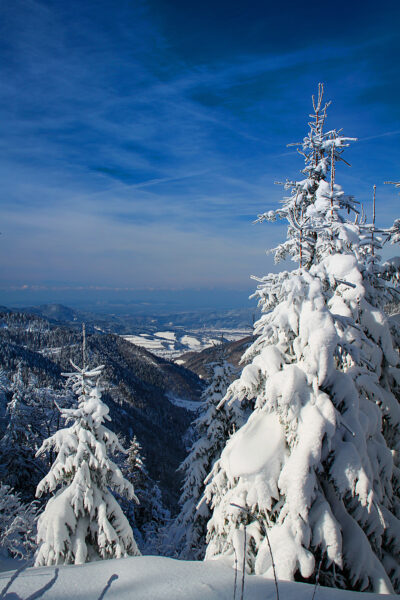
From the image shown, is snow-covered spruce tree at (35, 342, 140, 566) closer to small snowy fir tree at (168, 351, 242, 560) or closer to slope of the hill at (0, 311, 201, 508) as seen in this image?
small snowy fir tree at (168, 351, 242, 560)

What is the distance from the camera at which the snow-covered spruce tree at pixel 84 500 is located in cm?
957

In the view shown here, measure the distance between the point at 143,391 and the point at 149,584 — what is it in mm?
157528

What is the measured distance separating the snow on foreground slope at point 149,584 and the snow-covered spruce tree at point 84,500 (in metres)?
4.91

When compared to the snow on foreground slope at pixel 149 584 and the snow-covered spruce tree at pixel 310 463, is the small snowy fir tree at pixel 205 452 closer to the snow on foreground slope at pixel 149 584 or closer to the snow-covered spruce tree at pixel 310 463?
the snow-covered spruce tree at pixel 310 463

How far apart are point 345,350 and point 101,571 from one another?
4.78 m

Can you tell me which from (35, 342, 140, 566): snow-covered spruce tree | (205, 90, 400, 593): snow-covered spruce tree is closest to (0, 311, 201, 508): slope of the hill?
(35, 342, 140, 566): snow-covered spruce tree

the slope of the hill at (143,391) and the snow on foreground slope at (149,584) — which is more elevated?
the snow on foreground slope at (149,584)

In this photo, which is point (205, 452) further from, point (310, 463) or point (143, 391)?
point (143, 391)

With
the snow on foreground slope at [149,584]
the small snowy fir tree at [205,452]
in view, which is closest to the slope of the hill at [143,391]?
the small snowy fir tree at [205,452]

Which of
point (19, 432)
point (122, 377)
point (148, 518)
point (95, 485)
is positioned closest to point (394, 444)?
point (95, 485)

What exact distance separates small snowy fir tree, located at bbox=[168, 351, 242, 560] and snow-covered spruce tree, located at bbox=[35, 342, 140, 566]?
16.1 ft

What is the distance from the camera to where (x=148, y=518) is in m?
32.0

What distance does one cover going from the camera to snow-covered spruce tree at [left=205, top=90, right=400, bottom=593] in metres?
5.18

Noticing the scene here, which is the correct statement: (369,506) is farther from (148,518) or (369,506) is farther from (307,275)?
(148,518)
